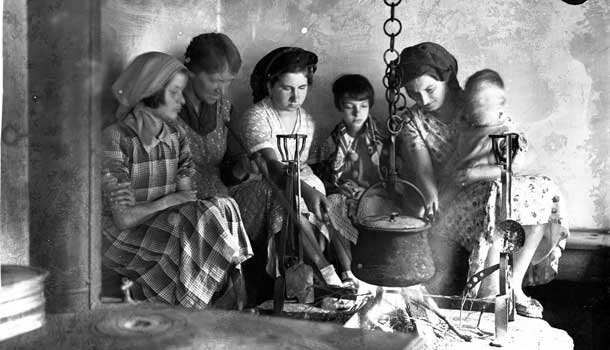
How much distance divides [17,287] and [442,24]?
6.42 feet

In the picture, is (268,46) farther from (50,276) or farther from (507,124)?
(50,276)

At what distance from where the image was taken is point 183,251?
2.90 meters

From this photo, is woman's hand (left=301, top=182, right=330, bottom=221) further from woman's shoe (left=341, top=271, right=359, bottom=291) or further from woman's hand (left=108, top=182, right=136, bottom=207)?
woman's hand (left=108, top=182, right=136, bottom=207)

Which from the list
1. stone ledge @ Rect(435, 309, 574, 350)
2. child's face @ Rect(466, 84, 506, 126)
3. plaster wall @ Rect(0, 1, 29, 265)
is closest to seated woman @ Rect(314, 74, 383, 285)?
child's face @ Rect(466, 84, 506, 126)

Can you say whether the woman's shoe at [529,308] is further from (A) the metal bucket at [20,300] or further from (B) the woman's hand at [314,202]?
(A) the metal bucket at [20,300]

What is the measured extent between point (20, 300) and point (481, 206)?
1.83 m

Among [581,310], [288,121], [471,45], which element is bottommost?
[581,310]

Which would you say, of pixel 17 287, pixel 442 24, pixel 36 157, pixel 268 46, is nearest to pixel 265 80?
pixel 268 46

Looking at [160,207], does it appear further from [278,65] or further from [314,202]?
[278,65]

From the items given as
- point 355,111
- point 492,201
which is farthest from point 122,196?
point 492,201

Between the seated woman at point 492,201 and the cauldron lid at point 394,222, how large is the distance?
0.30 meters

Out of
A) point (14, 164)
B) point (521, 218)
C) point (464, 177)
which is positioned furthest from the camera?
point (464, 177)

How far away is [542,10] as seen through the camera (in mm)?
2811

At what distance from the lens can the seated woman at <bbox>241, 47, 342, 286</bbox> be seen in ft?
10.1
